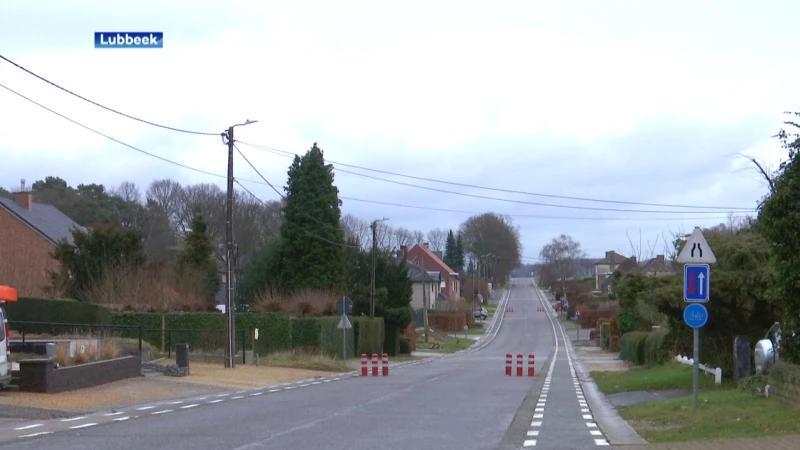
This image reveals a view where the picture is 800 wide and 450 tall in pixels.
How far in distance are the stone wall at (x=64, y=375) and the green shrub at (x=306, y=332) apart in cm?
2112

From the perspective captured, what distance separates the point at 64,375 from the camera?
22406 millimetres

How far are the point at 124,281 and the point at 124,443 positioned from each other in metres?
33.8

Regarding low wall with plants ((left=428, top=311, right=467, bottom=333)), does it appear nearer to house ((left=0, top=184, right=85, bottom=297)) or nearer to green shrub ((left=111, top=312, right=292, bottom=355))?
house ((left=0, top=184, right=85, bottom=297))

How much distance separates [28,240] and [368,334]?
21.0 metres

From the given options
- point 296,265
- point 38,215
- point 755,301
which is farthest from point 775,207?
point 38,215

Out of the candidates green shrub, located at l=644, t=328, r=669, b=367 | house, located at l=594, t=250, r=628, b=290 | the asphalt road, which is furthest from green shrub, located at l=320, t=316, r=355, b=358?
house, located at l=594, t=250, r=628, b=290

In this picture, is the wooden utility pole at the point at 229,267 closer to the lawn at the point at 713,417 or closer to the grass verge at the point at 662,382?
the grass verge at the point at 662,382

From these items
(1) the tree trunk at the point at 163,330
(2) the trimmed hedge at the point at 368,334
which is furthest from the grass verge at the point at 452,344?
(1) the tree trunk at the point at 163,330

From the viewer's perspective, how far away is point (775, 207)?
15.2 meters

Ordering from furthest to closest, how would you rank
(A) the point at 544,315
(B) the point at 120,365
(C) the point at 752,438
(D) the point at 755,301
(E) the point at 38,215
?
(A) the point at 544,315, (E) the point at 38,215, (B) the point at 120,365, (D) the point at 755,301, (C) the point at 752,438

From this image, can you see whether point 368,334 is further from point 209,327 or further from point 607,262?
point 607,262

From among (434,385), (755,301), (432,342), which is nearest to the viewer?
(755,301)

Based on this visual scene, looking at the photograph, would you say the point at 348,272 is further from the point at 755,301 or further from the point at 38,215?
the point at 755,301

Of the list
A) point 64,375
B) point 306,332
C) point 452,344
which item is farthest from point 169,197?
point 64,375
